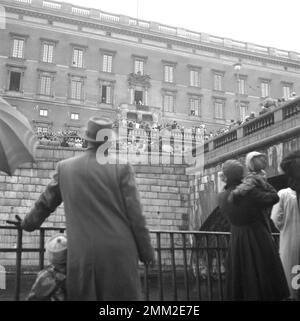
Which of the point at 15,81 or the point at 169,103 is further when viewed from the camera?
the point at 169,103

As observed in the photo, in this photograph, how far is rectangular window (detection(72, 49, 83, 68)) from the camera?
35381 mm

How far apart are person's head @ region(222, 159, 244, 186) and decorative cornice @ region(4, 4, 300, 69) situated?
109 ft

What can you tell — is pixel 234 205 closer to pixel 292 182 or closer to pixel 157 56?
pixel 292 182

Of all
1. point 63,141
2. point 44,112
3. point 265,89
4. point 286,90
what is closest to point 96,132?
point 63,141

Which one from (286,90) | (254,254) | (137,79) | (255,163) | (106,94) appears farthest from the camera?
(286,90)

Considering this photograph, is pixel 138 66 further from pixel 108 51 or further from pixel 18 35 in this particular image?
pixel 18 35

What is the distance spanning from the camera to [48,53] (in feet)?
114

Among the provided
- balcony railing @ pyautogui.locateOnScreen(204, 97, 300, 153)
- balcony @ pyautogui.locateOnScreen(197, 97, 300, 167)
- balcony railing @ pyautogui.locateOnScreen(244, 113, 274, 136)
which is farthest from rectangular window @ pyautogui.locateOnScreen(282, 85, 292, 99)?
balcony railing @ pyautogui.locateOnScreen(244, 113, 274, 136)

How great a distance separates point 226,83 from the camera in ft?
131

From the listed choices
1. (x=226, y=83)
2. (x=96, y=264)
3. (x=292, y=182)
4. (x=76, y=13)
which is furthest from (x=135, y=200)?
(x=226, y=83)

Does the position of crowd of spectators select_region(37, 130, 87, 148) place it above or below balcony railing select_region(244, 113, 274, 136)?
above

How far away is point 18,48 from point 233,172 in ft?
109

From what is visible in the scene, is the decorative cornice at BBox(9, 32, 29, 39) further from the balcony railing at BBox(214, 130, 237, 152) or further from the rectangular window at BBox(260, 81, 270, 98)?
the balcony railing at BBox(214, 130, 237, 152)

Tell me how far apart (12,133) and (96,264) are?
7.53 ft
